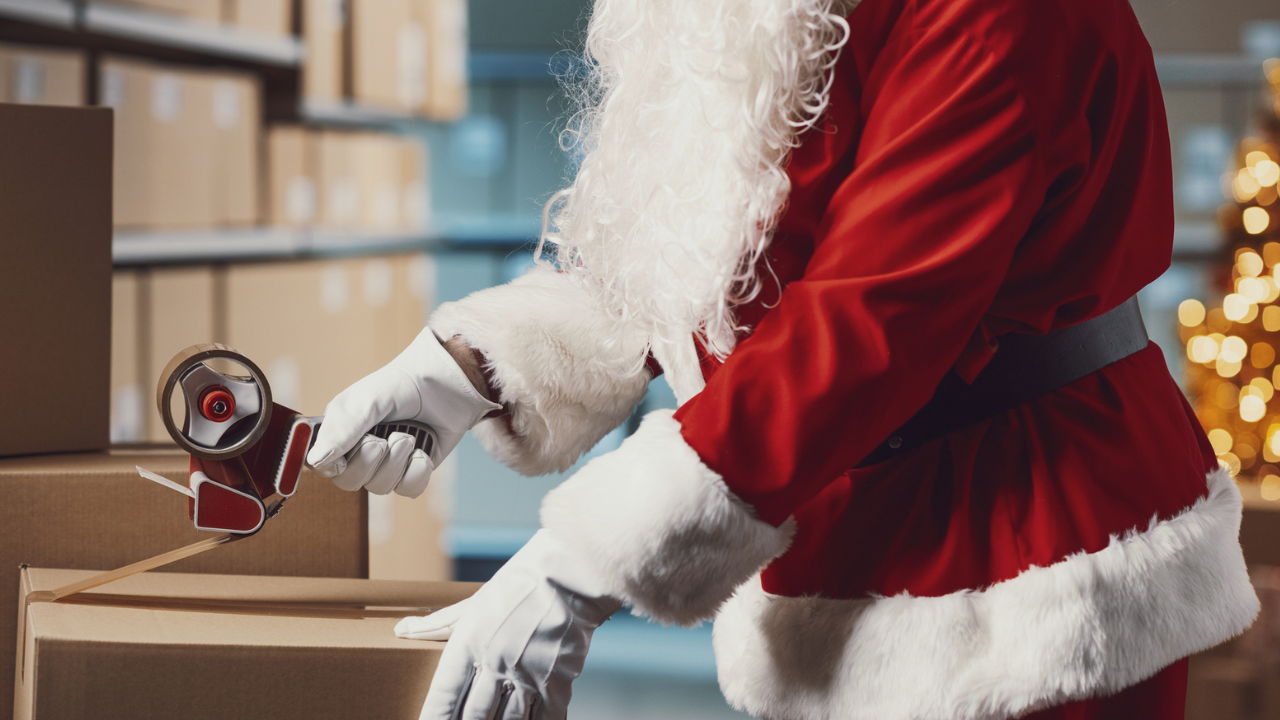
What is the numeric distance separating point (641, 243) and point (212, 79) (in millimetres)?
1297

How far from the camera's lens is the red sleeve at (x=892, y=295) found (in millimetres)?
505

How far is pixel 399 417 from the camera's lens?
2.54 ft

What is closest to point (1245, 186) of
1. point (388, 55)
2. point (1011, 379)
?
point (1011, 379)

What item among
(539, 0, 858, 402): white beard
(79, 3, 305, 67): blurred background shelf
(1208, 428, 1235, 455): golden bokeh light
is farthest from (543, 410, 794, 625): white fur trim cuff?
(1208, 428, 1235, 455): golden bokeh light

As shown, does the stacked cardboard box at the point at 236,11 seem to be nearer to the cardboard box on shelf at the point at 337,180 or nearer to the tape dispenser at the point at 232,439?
the cardboard box on shelf at the point at 337,180

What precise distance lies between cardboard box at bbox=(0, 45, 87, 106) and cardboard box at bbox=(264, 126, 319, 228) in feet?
1.56

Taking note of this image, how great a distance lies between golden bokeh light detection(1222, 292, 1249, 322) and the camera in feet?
5.74

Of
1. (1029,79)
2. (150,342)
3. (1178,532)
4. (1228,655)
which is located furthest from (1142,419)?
(150,342)

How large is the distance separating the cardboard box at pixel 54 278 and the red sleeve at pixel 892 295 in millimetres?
755

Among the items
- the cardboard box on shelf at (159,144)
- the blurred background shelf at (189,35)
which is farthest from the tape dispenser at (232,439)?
the blurred background shelf at (189,35)

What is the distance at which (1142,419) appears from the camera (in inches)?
23.7

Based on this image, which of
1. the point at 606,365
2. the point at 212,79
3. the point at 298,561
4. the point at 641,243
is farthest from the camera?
the point at 212,79

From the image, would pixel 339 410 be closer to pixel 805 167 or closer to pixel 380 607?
pixel 380 607

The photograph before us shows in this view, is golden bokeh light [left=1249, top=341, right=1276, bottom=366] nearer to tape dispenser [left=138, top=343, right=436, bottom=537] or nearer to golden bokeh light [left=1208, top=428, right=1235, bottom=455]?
golden bokeh light [left=1208, top=428, right=1235, bottom=455]
